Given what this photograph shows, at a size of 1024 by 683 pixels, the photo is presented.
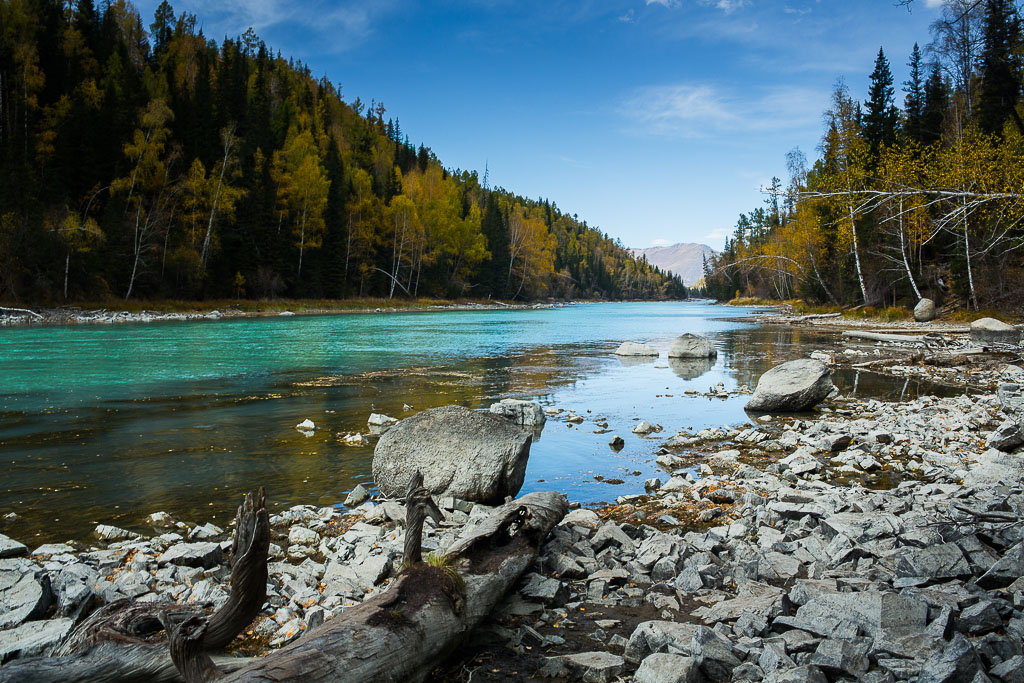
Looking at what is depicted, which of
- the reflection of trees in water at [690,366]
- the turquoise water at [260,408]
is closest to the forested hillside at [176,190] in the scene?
the turquoise water at [260,408]

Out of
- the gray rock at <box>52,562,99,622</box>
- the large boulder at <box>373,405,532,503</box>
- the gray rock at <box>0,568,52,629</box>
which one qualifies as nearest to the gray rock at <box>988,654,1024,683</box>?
the large boulder at <box>373,405,532,503</box>

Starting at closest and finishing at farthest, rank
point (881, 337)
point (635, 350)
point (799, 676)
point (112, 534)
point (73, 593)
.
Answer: point (799, 676) < point (73, 593) < point (112, 534) < point (635, 350) < point (881, 337)

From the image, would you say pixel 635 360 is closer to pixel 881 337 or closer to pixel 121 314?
pixel 881 337

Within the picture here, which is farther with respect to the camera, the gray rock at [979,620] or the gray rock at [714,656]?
the gray rock at [979,620]

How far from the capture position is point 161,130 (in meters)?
51.6

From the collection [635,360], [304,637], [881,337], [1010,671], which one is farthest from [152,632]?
[881,337]

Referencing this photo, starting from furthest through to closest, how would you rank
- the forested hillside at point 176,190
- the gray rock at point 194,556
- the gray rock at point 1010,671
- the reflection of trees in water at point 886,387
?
the forested hillside at point 176,190 < the reflection of trees in water at point 886,387 < the gray rock at point 194,556 < the gray rock at point 1010,671

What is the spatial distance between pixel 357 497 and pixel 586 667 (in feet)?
15.1

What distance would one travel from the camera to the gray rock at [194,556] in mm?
5434

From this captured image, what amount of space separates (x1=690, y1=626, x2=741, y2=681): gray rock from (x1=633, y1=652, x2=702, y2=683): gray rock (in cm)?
6

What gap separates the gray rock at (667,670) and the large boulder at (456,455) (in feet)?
13.4

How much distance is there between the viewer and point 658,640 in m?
3.82

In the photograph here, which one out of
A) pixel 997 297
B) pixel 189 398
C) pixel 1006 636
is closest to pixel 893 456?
pixel 1006 636

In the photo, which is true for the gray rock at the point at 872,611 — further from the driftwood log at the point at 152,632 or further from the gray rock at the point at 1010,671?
the driftwood log at the point at 152,632
